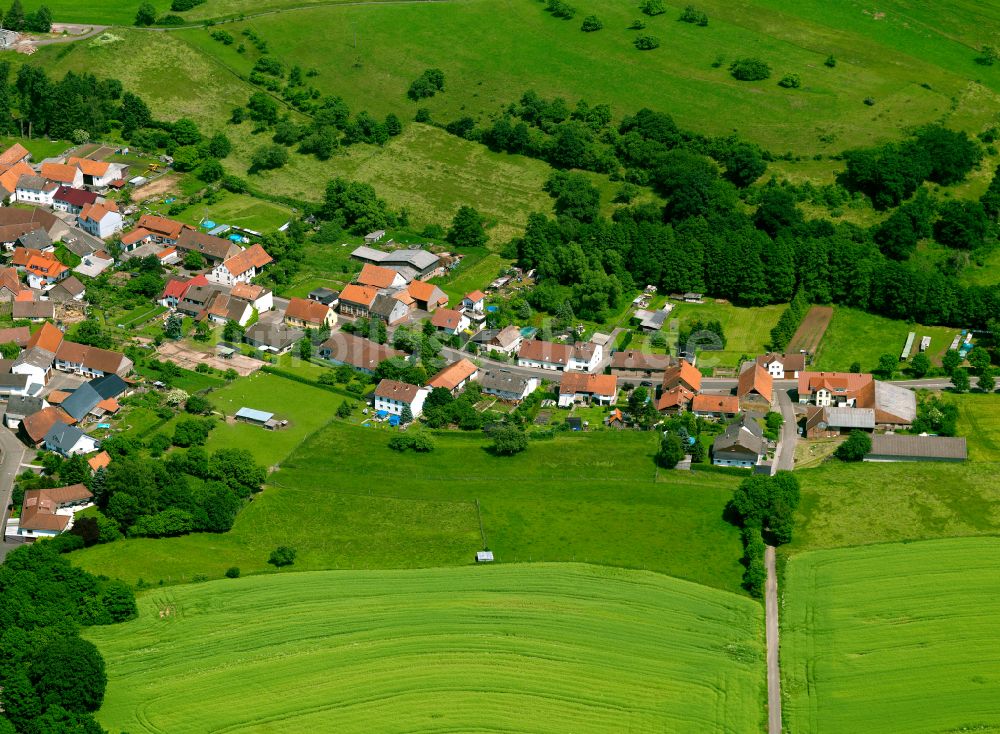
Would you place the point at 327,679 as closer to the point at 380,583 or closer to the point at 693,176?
the point at 380,583

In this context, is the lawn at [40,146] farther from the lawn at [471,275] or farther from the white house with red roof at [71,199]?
the lawn at [471,275]

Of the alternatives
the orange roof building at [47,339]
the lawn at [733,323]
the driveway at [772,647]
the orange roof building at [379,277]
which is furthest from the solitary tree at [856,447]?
the orange roof building at [47,339]

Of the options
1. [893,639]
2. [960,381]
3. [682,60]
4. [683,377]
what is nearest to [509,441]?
[683,377]

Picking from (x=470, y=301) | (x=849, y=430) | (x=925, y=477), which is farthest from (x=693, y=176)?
(x=925, y=477)

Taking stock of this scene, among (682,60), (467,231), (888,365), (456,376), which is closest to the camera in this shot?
(456,376)

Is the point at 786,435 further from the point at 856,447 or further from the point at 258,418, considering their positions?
the point at 258,418
